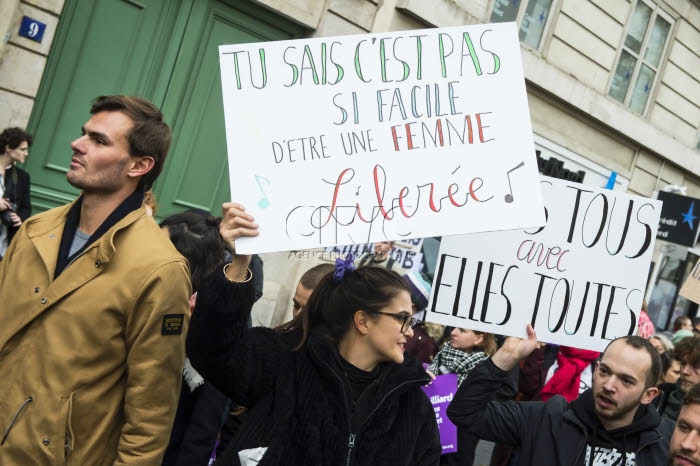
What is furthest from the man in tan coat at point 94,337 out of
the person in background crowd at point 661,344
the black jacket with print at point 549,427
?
the person in background crowd at point 661,344

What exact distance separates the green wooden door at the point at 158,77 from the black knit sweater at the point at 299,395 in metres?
4.73

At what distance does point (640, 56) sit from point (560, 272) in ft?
33.9

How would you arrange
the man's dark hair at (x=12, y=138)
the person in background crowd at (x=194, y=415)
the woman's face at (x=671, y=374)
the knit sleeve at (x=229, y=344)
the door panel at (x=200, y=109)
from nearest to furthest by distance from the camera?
the knit sleeve at (x=229, y=344)
the person in background crowd at (x=194, y=415)
the man's dark hair at (x=12, y=138)
the woman's face at (x=671, y=374)
the door panel at (x=200, y=109)

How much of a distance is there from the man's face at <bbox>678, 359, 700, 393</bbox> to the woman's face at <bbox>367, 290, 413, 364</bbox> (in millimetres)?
2435

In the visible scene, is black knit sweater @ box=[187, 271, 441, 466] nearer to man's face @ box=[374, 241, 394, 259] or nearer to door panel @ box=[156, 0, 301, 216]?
man's face @ box=[374, 241, 394, 259]

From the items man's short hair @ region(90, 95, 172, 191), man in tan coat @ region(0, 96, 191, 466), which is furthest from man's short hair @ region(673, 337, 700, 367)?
man's short hair @ region(90, 95, 172, 191)

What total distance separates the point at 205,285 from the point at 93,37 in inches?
196

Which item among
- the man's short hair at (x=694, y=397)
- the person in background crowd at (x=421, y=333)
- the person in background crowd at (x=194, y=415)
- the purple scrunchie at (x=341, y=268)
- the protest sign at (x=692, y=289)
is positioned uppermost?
the protest sign at (x=692, y=289)

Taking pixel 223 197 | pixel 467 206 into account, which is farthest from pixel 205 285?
pixel 223 197

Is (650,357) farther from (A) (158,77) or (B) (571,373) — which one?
(A) (158,77)

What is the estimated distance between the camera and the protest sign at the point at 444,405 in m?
4.25

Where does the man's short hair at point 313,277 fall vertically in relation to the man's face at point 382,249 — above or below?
below

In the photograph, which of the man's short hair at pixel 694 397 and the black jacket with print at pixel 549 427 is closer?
the man's short hair at pixel 694 397

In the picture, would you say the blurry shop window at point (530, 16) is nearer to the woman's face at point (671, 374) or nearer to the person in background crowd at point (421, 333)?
the person in background crowd at point (421, 333)
